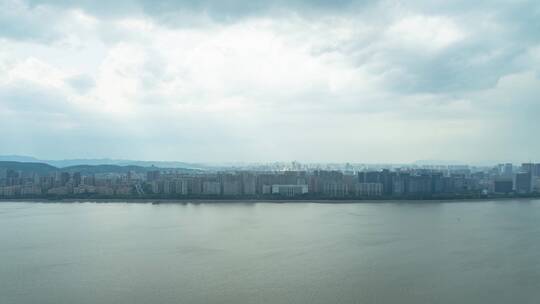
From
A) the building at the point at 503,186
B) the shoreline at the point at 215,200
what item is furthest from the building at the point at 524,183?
the shoreline at the point at 215,200

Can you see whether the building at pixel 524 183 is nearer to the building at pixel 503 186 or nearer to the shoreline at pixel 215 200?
the building at pixel 503 186

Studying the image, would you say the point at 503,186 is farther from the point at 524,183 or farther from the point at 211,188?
the point at 211,188

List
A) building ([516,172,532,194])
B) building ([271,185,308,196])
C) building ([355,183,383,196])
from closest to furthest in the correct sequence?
building ([355,183,383,196]), building ([271,185,308,196]), building ([516,172,532,194])

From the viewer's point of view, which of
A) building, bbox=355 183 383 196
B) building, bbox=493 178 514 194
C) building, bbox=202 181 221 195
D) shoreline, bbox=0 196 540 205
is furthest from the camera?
building, bbox=493 178 514 194

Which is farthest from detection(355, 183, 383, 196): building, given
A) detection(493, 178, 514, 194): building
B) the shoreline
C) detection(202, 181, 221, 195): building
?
detection(202, 181, 221, 195): building

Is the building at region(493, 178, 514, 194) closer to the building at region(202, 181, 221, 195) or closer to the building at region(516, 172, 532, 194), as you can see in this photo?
the building at region(516, 172, 532, 194)

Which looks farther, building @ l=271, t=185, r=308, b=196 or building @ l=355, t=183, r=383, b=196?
building @ l=271, t=185, r=308, b=196

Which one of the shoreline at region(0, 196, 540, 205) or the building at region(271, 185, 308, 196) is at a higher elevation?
the building at region(271, 185, 308, 196)

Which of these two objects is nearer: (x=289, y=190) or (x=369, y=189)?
(x=369, y=189)

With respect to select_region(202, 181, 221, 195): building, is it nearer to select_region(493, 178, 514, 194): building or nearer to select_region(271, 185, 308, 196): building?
select_region(271, 185, 308, 196): building

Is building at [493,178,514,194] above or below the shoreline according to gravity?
above

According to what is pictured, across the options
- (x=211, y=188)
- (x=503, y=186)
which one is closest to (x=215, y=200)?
(x=211, y=188)

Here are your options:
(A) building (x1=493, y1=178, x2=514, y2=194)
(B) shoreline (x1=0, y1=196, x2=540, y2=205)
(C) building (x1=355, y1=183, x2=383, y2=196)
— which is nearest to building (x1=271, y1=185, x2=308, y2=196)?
(B) shoreline (x1=0, y1=196, x2=540, y2=205)
